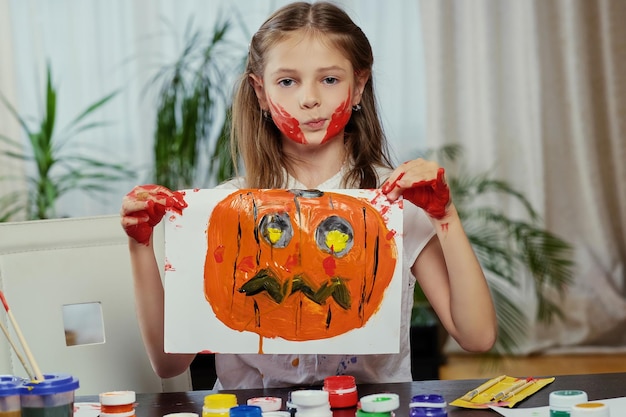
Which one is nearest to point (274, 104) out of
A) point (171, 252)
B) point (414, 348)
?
point (171, 252)

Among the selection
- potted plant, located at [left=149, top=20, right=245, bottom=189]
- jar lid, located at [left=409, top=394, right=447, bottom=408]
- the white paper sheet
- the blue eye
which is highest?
potted plant, located at [left=149, top=20, right=245, bottom=189]

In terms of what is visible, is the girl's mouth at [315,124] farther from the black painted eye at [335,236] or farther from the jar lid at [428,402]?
the jar lid at [428,402]

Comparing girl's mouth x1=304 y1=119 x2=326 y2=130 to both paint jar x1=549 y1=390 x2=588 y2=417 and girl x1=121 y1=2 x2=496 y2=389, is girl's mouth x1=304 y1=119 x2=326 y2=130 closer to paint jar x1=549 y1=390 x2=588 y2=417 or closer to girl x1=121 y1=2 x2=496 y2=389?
girl x1=121 y1=2 x2=496 y2=389

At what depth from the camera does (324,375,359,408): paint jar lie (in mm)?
1104

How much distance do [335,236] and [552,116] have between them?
10.1ft

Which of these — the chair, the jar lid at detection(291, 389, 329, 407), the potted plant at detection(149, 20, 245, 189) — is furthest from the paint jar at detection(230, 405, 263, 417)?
the potted plant at detection(149, 20, 245, 189)

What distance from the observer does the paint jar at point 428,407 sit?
994 mm

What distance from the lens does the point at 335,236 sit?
4.34 feet

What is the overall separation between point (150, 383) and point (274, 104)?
1.78 ft

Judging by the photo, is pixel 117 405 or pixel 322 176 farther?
pixel 322 176

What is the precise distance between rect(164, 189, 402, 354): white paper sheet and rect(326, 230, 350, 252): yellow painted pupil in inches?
1.5

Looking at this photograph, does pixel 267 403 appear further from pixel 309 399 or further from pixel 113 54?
pixel 113 54

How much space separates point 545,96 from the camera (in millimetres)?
4133

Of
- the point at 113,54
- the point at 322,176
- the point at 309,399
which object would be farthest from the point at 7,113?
the point at 309,399
